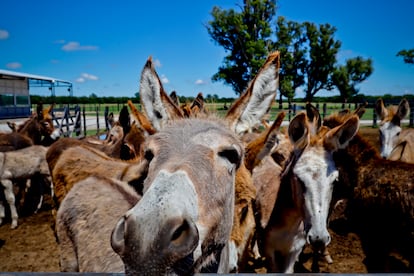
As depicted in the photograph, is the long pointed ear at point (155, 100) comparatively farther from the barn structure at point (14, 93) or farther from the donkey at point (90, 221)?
the barn structure at point (14, 93)

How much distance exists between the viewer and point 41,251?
6.25 metres

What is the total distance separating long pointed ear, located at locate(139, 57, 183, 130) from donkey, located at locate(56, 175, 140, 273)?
148cm

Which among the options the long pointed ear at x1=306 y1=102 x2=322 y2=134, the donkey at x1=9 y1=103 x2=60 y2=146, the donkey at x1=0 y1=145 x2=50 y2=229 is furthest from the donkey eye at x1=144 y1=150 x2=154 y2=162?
the donkey at x1=9 y1=103 x2=60 y2=146

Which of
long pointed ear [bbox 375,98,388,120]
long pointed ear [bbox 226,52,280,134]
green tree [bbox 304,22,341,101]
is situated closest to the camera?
long pointed ear [bbox 226,52,280,134]

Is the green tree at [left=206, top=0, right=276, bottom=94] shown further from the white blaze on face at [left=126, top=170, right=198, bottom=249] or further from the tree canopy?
the white blaze on face at [left=126, top=170, right=198, bottom=249]

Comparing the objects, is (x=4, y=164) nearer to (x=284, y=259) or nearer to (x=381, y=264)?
(x=284, y=259)

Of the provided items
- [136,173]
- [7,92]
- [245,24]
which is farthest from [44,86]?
[136,173]

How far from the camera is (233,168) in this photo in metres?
2.10

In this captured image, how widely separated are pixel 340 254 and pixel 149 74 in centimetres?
569

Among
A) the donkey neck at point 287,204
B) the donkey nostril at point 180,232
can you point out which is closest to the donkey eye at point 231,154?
the donkey nostril at point 180,232

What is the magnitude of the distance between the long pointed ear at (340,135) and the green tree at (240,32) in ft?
108

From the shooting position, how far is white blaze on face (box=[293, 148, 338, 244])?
3.25 meters

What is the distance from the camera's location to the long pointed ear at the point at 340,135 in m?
3.57

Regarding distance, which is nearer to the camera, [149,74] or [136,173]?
[149,74]
